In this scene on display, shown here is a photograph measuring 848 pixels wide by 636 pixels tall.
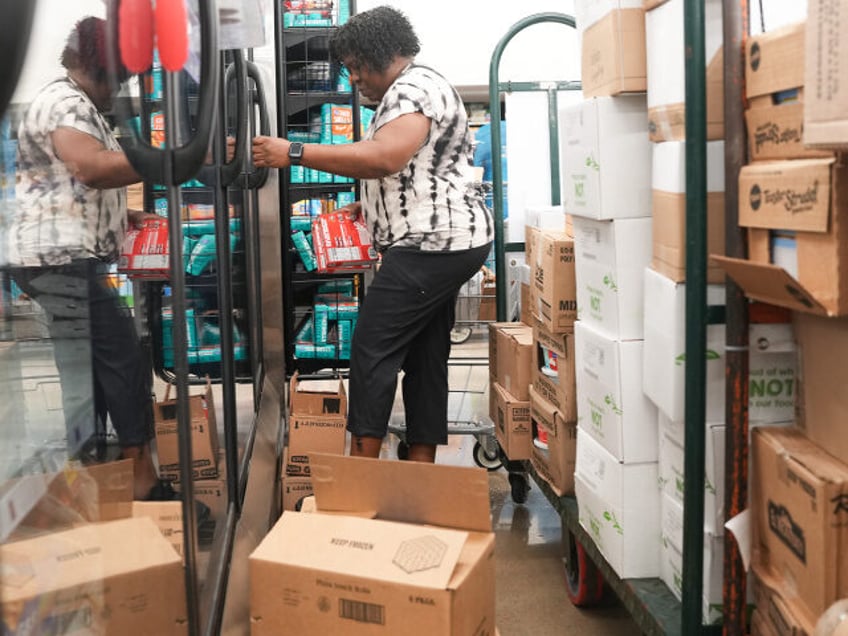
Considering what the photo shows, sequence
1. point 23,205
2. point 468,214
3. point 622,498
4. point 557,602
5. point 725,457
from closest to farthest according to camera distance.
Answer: point 23,205, point 725,457, point 622,498, point 557,602, point 468,214

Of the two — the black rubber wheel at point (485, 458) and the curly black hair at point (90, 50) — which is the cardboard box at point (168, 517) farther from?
the black rubber wheel at point (485, 458)

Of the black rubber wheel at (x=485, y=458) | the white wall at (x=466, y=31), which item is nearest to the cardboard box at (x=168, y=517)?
the black rubber wheel at (x=485, y=458)

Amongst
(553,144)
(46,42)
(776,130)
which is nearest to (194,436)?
(46,42)

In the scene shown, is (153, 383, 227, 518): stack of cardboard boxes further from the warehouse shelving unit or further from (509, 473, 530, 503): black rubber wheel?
(509, 473, 530, 503): black rubber wheel

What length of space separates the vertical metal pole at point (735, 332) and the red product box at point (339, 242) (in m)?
1.85

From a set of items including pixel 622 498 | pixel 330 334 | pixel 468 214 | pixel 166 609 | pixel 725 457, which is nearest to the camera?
pixel 166 609

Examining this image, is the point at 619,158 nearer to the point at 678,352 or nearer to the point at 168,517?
the point at 678,352

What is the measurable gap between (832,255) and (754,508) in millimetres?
541

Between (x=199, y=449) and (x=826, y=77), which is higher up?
(x=826, y=77)

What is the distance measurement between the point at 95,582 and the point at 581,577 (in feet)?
5.96

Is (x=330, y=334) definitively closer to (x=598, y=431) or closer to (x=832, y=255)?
(x=598, y=431)

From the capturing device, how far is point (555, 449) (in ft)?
9.08

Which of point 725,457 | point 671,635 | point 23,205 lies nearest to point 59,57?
point 23,205

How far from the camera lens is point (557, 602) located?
277 cm
